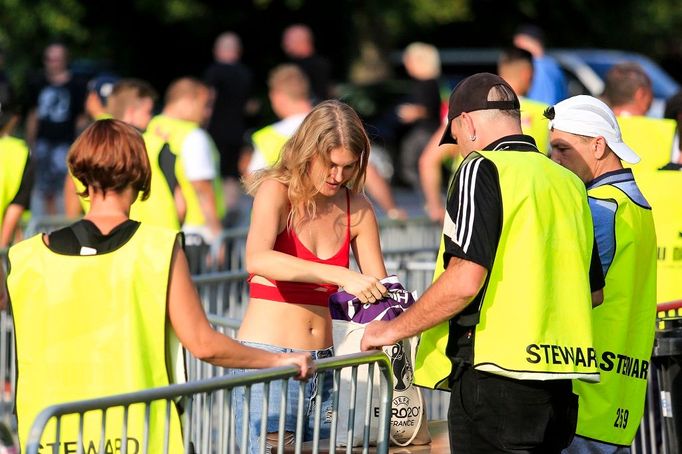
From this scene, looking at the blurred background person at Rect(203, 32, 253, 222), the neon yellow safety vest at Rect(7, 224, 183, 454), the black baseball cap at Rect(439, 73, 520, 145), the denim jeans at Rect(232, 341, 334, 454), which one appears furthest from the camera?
the blurred background person at Rect(203, 32, 253, 222)

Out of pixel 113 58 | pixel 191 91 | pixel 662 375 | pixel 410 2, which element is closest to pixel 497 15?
pixel 410 2

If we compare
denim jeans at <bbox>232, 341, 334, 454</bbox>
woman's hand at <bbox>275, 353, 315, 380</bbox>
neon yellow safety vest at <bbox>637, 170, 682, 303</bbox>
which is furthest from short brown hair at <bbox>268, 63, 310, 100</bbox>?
woman's hand at <bbox>275, 353, 315, 380</bbox>

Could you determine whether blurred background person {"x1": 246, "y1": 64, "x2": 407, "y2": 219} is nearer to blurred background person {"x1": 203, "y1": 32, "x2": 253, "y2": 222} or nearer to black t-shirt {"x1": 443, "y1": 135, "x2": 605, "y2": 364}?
black t-shirt {"x1": 443, "y1": 135, "x2": 605, "y2": 364}

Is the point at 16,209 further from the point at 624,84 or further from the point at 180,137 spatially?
the point at 624,84

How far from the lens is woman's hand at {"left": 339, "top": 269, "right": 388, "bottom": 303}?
4914 mm

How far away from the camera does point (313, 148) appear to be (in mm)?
5070

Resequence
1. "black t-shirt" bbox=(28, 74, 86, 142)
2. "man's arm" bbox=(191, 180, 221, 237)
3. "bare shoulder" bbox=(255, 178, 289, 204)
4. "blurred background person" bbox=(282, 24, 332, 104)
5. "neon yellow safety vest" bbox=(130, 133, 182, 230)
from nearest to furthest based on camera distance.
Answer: "bare shoulder" bbox=(255, 178, 289, 204)
"neon yellow safety vest" bbox=(130, 133, 182, 230)
"man's arm" bbox=(191, 180, 221, 237)
"blurred background person" bbox=(282, 24, 332, 104)
"black t-shirt" bbox=(28, 74, 86, 142)

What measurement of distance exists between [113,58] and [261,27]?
2.71 m

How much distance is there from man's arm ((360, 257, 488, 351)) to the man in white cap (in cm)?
69

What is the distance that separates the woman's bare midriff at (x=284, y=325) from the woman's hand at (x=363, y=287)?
32cm

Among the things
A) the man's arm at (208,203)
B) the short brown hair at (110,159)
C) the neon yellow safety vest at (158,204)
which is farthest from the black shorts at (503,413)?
the man's arm at (208,203)

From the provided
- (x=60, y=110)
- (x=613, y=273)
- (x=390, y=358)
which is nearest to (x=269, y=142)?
(x=390, y=358)

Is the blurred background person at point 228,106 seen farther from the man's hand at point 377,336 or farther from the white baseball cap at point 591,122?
the man's hand at point 377,336

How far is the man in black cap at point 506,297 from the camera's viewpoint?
4387mm
